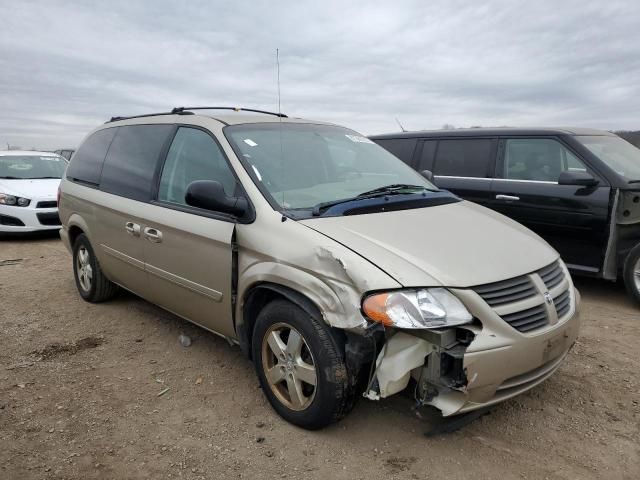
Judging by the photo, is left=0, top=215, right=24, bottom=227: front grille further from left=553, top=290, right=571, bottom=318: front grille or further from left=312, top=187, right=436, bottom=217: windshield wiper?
left=553, top=290, right=571, bottom=318: front grille

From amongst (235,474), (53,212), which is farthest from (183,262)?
(53,212)

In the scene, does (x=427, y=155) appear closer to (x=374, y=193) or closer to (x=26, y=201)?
Answer: (x=374, y=193)

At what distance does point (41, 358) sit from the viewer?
150 inches

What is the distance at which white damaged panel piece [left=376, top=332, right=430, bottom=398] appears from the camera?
239 cm

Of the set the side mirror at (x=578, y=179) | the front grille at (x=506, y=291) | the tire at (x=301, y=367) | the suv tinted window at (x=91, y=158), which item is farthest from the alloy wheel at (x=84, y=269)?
the side mirror at (x=578, y=179)

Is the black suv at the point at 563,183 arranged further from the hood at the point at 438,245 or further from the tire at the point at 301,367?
the tire at the point at 301,367

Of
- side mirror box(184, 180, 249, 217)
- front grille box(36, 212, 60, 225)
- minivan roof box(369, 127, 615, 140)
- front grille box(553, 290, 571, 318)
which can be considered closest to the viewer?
front grille box(553, 290, 571, 318)

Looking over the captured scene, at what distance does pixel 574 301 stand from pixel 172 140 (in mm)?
2927

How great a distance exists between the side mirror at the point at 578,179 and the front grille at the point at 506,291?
281 cm

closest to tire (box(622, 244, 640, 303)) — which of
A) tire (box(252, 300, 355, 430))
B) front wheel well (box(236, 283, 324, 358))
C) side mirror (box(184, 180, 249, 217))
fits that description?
tire (box(252, 300, 355, 430))

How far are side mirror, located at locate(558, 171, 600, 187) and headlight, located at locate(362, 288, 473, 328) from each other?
329 centimetres

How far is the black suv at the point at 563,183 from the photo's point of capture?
4926 mm

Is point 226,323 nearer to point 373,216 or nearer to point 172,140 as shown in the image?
point 373,216

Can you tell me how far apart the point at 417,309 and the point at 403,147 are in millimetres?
4722
